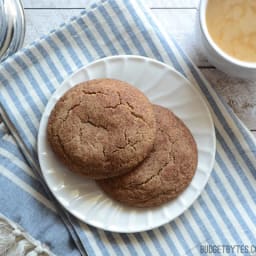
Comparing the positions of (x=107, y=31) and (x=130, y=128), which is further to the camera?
(x=107, y=31)

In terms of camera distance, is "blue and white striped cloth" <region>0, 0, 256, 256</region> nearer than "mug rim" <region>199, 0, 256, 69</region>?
No

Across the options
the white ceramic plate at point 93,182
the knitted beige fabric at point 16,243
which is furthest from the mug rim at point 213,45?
the knitted beige fabric at point 16,243

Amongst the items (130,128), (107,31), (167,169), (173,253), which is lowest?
(173,253)

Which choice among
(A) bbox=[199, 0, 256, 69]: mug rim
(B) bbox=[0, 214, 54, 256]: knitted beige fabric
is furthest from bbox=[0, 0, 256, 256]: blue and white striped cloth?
(A) bbox=[199, 0, 256, 69]: mug rim

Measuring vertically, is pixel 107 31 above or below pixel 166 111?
above

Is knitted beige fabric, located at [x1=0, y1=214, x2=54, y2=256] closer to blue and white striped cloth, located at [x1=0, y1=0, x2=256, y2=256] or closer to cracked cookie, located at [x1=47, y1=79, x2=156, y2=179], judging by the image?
blue and white striped cloth, located at [x1=0, y1=0, x2=256, y2=256]

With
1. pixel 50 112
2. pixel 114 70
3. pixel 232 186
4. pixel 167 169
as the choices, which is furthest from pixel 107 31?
pixel 232 186

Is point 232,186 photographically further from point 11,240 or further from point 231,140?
point 11,240

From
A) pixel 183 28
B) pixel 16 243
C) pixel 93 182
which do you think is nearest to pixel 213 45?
pixel 183 28
